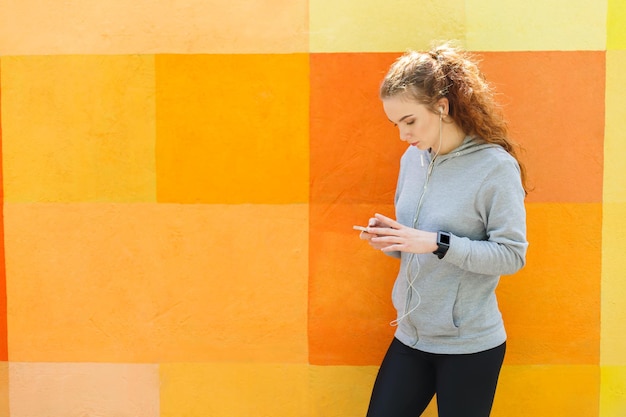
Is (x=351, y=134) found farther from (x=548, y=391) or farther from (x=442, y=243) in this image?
(x=548, y=391)

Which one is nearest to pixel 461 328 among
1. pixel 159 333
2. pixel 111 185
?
pixel 159 333

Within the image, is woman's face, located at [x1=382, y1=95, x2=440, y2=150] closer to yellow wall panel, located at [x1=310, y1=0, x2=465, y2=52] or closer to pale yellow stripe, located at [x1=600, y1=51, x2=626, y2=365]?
yellow wall panel, located at [x1=310, y1=0, x2=465, y2=52]

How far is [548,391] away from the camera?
2686mm

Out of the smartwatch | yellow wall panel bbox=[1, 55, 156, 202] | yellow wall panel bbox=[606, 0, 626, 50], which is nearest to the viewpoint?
the smartwatch

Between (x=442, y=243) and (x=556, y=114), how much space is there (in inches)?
42.4

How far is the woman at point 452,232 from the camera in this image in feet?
6.35

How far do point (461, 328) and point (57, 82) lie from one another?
6.68 ft

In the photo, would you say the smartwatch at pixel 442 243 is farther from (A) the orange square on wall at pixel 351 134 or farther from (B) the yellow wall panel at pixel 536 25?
(B) the yellow wall panel at pixel 536 25

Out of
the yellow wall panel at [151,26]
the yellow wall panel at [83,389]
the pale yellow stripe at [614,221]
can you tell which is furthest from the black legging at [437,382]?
the yellow wall panel at [151,26]

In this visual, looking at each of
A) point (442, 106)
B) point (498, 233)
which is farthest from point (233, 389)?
point (442, 106)

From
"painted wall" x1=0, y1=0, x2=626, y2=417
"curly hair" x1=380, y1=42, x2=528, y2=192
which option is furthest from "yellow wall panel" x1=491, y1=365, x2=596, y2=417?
"curly hair" x1=380, y1=42, x2=528, y2=192

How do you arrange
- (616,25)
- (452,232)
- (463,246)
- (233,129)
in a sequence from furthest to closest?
(233,129), (616,25), (452,232), (463,246)

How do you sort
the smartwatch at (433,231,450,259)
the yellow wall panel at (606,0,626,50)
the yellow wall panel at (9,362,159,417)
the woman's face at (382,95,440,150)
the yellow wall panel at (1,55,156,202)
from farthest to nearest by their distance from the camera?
1. the yellow wall panel at (9,362,159,417)
2. the yellow wall panel at (1,55,156,202)
3. the yellow wall panel at (606,0,626,50)
4. the woman's face at (382,95,440,150)
5. the smartwatch at (433,231,450,259)

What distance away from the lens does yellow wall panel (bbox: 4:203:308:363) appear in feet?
8.84
